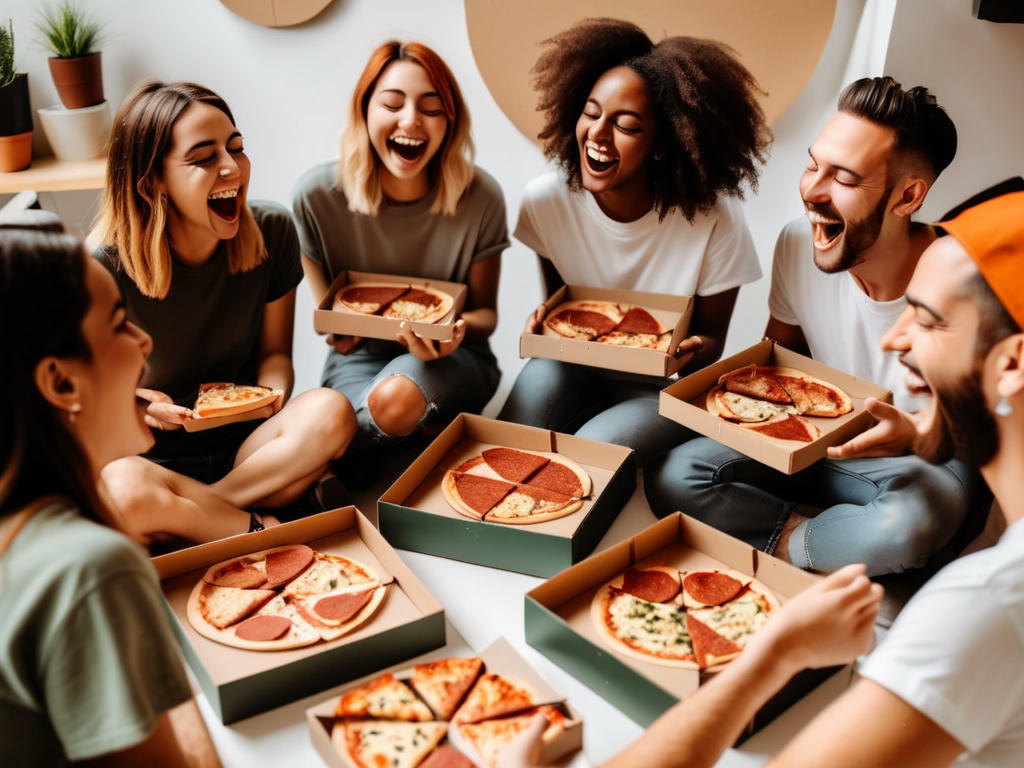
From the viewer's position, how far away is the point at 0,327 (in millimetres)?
1159

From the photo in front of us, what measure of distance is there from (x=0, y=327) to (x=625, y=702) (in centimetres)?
127

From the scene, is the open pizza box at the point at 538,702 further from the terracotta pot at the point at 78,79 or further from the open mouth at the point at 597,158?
the terracotta pot at the point at 78,79

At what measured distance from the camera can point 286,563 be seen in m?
2.08

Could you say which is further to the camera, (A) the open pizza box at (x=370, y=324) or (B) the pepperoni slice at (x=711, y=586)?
(A) the open pizza box at (x=370, y=324)

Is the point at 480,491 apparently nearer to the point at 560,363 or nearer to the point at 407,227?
the point at 560,363

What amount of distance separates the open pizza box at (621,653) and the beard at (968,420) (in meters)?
0.55

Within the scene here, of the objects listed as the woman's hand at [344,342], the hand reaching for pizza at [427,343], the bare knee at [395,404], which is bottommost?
the bare knee at [395,404]

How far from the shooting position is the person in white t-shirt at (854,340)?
221cm

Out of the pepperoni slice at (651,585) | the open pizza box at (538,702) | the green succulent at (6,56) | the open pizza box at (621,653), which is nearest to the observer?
the open pizza box at (538,702)

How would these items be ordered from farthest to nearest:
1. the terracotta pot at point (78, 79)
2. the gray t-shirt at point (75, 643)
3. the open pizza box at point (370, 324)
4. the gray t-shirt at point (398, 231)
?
1. the terracotta pot at point (78, 79)
2. the gray t-shirt at point (398, 231)
3. the open pizza box at point (370, 324)
4. the gray t-shirt at point (75, 643)

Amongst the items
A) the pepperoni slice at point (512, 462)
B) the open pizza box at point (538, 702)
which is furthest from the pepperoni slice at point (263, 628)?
the pepperoni slice at point (512, 462)

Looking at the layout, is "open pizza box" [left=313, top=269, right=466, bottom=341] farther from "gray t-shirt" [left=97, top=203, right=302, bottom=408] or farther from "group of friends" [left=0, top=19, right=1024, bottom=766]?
"gray t-shirt" [left=97, top=203, right=302, bottom=408]

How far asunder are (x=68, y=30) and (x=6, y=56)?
0.73 ft

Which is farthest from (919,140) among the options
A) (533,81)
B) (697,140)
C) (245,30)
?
(245,30)
